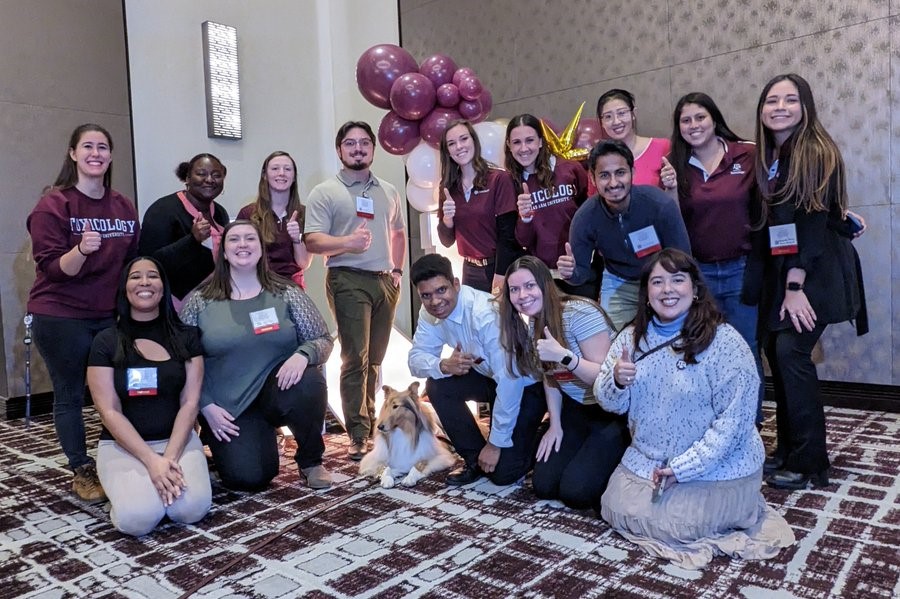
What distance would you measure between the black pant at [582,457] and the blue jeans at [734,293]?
746 mm

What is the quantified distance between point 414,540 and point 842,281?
1923 mm

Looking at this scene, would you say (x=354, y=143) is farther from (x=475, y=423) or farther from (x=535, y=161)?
(x=475, y=423)

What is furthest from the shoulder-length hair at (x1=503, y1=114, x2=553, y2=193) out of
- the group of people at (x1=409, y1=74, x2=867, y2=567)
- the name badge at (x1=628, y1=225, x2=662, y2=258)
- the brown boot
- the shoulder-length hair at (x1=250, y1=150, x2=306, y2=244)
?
the brown boot

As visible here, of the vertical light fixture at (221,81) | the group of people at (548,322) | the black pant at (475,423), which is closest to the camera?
the group of people at (548,322)

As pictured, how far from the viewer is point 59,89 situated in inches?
197

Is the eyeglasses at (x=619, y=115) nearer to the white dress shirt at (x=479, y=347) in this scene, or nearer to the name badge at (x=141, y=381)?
the white dress shirt at (x=479, y=347)

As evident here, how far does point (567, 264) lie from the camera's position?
2.98m

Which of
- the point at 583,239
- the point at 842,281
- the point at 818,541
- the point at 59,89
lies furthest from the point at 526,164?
the point at 59,89

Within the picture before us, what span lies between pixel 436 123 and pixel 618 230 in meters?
2.01

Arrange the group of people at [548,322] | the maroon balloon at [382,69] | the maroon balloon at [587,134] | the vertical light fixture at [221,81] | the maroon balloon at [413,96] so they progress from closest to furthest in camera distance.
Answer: the group of people at [548,322], the maroon balloon at [587,134], the maroon balloon at [413,96], the maroon balloon at [382,69], the vertical light fixture at [221,81]

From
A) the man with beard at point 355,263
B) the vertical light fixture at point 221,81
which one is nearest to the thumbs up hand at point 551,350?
the man with beard at point 355,263

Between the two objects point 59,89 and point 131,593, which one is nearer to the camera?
point 131,593

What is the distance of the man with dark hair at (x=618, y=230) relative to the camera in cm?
270

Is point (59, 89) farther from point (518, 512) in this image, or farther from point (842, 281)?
point (842, 281)
